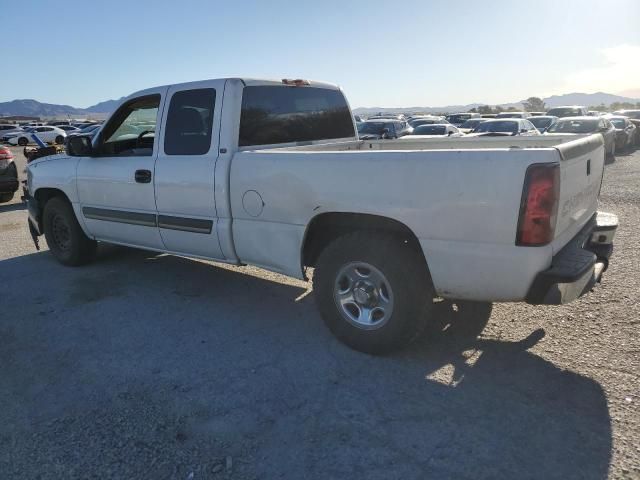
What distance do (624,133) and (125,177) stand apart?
22.0 meters

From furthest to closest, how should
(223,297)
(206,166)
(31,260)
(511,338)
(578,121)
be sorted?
1. (578,121)
2. (31,260)
3. (223,297)
4. (206,166)
5. (511,338)

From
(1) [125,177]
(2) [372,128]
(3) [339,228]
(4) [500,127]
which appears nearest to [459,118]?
(4) [500,127]

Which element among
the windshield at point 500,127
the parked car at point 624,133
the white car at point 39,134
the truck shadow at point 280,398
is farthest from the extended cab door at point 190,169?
the white car at point 39,134

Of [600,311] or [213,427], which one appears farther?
[600,311]

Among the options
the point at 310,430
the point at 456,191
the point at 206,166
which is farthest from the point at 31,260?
the point at 456,191

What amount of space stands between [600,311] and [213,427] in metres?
3.29

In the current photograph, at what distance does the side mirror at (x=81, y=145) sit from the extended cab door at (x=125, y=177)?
6 centimetres

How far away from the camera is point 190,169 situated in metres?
4.34

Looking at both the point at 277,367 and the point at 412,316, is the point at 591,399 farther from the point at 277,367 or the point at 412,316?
the point at 277,367

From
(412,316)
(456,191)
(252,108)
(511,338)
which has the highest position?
(252,108)

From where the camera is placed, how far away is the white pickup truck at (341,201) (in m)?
2.93

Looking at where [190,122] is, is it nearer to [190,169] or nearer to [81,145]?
[190,169]

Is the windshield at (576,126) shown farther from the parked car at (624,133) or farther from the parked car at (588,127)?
the parked car at (624,133)

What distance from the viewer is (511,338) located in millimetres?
3873
